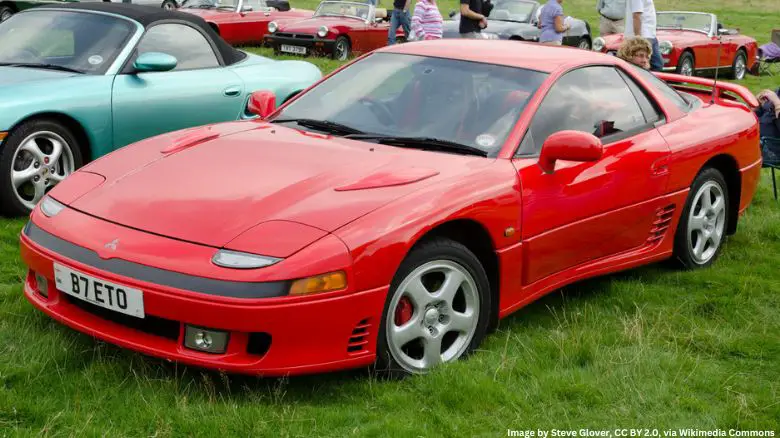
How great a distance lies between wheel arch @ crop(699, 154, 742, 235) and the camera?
6.05 meters

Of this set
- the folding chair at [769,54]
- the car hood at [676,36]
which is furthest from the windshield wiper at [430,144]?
the folding chair at [769,54]

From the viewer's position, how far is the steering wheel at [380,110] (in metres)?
4.80

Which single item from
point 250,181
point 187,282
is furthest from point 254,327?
point 250,181

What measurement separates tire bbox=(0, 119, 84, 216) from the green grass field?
3.85ft

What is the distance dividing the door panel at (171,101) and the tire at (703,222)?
3375mm

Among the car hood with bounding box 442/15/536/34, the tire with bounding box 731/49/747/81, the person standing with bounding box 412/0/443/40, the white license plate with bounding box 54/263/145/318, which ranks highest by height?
the white license plate with bounding box 54/263/145/318

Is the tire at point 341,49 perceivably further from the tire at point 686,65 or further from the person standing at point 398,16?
the tire at point 686,65

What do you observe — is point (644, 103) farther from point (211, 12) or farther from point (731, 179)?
point (211, 12)

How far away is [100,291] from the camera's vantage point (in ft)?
12.2

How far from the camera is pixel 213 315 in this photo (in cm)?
353

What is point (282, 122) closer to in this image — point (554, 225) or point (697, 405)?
point (554, 225)

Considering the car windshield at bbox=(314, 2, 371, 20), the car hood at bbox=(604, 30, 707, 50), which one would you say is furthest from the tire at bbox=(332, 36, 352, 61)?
the car hood at bbox=(604, 30, 707, 50)

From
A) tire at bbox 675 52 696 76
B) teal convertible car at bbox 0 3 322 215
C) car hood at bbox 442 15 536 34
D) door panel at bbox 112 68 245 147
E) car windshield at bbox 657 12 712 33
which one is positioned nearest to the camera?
teal convertible car at bbox 0 3 322 215

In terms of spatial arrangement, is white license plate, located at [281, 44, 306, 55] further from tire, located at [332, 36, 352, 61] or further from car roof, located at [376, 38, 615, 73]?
car roof, located at [376, 38, 615, 73]
